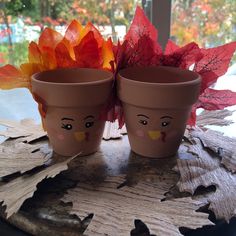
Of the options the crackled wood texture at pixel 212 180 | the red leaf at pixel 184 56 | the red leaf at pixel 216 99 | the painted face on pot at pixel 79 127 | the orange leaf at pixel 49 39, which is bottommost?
the crackled wood texture at pixel 212 180

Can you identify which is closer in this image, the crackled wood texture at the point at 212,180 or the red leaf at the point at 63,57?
the crackled wood texture at the point at 212,180

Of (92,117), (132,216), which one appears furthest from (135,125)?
(132,216)

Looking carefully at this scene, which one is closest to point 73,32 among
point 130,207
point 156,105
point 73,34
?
point 73,34

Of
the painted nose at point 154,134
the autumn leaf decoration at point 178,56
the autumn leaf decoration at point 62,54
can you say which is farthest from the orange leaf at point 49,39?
the painted nose at point 154,134

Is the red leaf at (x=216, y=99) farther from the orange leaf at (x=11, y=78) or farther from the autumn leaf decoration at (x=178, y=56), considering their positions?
the orange leaf at (x=11, y=78)

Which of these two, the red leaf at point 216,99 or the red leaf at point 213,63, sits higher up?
the red leaf at point 213,63

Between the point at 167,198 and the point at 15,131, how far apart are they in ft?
1.22

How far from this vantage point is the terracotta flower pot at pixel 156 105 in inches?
19.9

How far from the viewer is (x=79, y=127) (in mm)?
550

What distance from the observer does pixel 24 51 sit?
1204 mm

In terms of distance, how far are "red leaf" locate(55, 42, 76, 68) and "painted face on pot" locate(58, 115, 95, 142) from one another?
108mm

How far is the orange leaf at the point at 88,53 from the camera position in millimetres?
553

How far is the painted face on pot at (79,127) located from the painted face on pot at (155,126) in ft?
0.27

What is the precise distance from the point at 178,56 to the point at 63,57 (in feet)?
0.66
